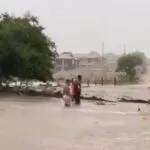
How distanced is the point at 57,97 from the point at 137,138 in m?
20.3

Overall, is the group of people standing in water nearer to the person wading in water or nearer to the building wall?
the person wading in water

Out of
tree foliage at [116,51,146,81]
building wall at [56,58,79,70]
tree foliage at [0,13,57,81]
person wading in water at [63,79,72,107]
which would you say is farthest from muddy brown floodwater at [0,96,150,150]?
building wall at [56,58,79,70]

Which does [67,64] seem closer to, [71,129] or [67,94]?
[67,94]

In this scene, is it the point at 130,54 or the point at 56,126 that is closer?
the point at 56,126

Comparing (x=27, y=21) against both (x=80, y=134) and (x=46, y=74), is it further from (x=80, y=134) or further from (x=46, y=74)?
(x=80, y=134)

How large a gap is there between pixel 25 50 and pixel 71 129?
2160cm

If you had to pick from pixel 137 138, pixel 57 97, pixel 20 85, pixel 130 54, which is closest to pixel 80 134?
pixel 137 138

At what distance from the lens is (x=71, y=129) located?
57.4 ft

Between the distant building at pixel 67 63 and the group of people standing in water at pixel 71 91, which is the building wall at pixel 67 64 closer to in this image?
the distant building at pixel 67 63

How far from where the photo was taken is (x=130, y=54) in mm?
130625

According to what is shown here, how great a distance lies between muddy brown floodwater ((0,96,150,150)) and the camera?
13875 millimetres

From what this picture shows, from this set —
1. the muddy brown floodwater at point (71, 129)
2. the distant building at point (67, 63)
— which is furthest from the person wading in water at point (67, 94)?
the distant building at point (67, 63)

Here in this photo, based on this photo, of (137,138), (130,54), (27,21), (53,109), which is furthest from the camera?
(130,54)

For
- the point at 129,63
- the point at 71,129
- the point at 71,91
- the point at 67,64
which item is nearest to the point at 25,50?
the point at 71,91
